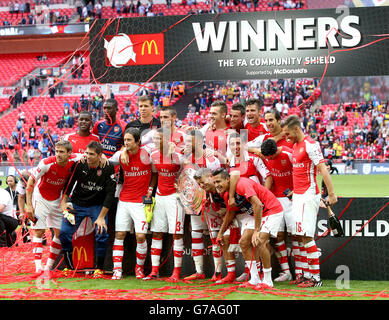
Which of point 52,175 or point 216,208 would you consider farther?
point 52,175

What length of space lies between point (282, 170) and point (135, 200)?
7.05 ft

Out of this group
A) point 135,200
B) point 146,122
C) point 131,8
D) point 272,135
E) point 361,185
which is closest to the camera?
point 272,135

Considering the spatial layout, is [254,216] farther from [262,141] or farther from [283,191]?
[262,141]

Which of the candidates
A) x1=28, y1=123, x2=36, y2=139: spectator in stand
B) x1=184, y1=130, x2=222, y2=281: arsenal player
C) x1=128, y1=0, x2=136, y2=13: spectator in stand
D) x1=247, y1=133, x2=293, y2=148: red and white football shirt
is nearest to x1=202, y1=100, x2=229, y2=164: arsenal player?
x1=184, y1=130, x2=222, y2=281: arsenal player

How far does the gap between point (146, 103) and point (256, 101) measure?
171 centimetres

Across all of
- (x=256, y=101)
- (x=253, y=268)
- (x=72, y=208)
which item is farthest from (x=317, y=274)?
(x=72, y=208)

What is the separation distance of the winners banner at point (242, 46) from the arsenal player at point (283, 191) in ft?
5.40

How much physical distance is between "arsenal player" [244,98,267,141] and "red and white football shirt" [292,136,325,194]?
953 millimetres

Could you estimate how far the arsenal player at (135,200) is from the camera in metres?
7.10

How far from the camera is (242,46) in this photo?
7836 millimetres

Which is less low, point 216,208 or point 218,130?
point 218,130

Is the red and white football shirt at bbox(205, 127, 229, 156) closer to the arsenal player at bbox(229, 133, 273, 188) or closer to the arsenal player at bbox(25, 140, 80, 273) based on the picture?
the arsenal player at bbox(229, 133, 273, 188)

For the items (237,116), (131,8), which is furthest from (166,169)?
(131,8)

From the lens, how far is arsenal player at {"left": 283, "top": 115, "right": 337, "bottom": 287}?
6.32m
